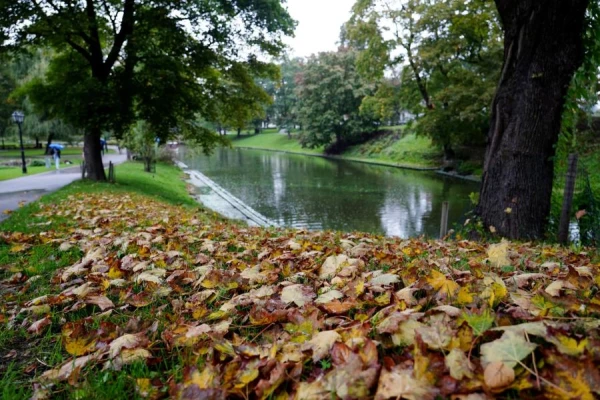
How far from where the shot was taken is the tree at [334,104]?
42.3 metres

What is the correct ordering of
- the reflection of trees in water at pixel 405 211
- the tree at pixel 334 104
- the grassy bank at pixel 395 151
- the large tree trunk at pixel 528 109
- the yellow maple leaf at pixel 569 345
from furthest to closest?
the tree at pixel 334 104, the grassy bank at pixel 395 151, the reflection of trees in water at pixel 405 211, the large tree trunk at pixel 528 109, the yellow maple leaf at pixel 569 345

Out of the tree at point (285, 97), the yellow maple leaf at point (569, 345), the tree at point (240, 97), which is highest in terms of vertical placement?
the tree at point (285, 97)

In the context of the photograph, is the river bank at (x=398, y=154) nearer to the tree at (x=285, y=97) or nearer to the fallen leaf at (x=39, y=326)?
the fallen leaf at (x=39, y=326)

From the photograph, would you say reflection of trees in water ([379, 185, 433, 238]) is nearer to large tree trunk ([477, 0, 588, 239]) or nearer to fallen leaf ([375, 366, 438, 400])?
large tree trunk ([477, 0, 588, 239])

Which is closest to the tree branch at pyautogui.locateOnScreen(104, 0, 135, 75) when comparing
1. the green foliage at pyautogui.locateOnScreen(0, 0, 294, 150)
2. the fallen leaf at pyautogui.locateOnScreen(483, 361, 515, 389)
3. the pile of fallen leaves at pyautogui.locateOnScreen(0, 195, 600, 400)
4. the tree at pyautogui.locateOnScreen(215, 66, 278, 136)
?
the green foliage at pyautogui.locateOnScreen(0, 0, 294, 150)

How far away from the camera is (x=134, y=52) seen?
43.7ft

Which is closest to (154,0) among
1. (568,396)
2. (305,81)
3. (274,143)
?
(568,396)

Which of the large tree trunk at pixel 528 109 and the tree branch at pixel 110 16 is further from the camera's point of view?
the tree branch at pixel 110 16

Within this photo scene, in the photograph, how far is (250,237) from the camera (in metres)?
4.79

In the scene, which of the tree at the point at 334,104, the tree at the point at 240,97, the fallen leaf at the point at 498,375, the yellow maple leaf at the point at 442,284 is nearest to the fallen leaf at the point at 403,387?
the fallen leaf at the point at 498,375

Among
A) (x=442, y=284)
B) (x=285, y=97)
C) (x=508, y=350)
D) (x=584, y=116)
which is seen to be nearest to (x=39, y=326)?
(x=442, y=284)

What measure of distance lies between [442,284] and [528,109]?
4.71m

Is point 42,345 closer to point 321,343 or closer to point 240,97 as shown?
point 321,343

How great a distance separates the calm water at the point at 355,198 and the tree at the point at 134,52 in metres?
5.29
